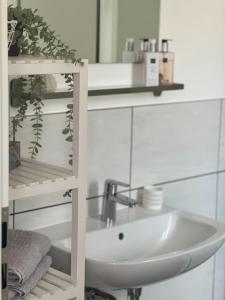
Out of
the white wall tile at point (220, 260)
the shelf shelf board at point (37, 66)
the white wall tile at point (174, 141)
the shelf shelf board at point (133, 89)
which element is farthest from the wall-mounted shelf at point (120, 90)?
the white wall tile at point (220, 260)

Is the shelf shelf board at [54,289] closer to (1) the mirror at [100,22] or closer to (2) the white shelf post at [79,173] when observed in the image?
(2) the white shelf post at [79,173]

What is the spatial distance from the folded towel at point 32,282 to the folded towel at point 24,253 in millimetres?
13

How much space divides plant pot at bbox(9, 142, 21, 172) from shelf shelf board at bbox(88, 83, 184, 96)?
0.41 metres

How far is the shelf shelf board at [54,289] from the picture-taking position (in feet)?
5.31

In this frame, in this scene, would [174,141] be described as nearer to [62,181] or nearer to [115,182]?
[115,182]

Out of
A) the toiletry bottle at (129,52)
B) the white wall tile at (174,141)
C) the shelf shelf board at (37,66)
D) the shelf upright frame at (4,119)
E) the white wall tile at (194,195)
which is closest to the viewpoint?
the shelf upright frame at (4,119)

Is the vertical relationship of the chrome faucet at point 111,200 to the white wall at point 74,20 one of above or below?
below

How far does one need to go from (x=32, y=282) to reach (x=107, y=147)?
711 millimetres

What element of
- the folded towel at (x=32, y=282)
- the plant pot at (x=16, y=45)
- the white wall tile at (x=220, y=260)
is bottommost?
the white wall tile at (x=220, y=260)

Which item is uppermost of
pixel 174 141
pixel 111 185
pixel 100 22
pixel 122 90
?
pixel 100 22

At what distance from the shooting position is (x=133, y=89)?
2180 millimetres

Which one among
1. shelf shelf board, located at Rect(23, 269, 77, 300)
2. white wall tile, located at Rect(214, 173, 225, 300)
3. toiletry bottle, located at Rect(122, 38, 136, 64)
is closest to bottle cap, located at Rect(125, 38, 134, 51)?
toiletry bottle, located at Rect(122, 38, 136, 64)

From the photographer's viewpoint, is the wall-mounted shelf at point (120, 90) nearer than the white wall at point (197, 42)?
Yes

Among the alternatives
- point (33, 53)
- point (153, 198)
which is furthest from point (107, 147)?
point (33, 53)
